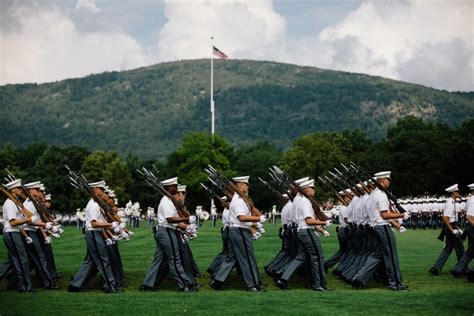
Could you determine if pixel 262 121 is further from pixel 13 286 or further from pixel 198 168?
pixel 13 286

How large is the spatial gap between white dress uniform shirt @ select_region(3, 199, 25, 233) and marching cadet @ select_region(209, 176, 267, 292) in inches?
160

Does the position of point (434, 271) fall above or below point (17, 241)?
below

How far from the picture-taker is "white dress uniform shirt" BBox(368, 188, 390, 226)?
17312 millimetres

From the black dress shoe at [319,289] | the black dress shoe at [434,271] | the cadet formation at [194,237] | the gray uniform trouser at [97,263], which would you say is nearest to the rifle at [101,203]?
the cadet formation at [194,237]

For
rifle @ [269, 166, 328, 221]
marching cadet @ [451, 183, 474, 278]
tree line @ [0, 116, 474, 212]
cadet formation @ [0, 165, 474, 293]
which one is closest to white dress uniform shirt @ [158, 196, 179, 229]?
cadet formation @ [0, 165, 474, 293]

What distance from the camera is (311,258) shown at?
17.2m

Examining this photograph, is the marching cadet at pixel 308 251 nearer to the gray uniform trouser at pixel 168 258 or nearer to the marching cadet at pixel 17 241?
the gray uniform trouser at pixel 168 258

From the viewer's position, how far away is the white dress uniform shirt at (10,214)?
55.5 ft

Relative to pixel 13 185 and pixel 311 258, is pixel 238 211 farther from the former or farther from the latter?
pixel 13 185

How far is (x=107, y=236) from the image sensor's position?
1753cm

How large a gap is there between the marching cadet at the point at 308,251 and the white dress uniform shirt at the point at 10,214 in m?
5.34

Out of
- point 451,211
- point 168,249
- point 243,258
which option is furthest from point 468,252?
point 168,249

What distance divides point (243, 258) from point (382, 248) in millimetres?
2790

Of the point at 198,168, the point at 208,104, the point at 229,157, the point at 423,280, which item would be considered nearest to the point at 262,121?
the point at 208,104
